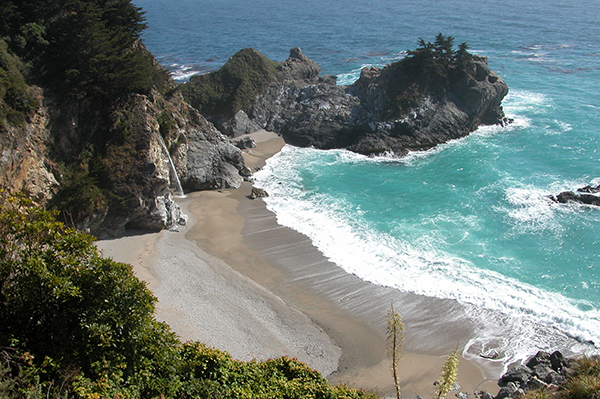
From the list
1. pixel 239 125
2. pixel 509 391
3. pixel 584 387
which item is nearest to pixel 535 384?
pixel 509 391

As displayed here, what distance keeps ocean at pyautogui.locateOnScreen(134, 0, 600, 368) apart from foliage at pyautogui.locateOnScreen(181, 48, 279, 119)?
906cm

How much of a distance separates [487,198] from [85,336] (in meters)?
28.5

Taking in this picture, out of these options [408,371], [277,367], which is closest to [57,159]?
[277,367]

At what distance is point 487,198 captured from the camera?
3150cm

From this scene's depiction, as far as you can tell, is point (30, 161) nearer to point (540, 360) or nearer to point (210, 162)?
point (210, 162)

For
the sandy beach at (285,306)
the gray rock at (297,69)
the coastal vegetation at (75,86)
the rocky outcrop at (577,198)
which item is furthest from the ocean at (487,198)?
the coastal vegetation at (75,86)

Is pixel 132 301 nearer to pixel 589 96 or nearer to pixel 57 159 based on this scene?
pixel 57 159

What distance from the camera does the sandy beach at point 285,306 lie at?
17.6 metres

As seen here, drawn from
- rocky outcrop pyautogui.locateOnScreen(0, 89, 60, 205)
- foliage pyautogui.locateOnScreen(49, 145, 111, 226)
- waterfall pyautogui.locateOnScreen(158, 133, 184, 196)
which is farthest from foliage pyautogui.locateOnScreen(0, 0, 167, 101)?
foliage pyautogui.locateOnScreen(49, 145, 111, 226)

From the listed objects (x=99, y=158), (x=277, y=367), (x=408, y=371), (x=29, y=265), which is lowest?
(x=408, y=371)

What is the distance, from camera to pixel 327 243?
26344mm

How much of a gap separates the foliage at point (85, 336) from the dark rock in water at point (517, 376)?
24.6ft

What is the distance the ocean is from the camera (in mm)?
22516

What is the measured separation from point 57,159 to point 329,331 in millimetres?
18233
